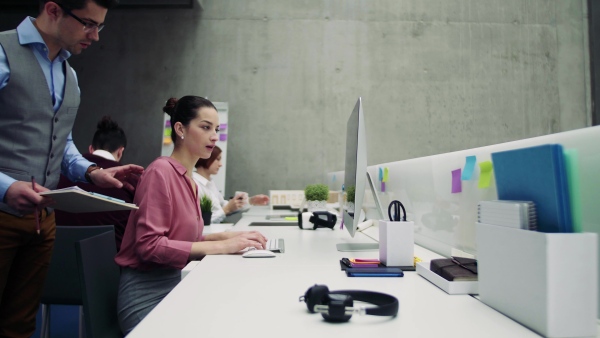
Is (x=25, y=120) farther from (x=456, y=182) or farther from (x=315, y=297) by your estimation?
(x=456, y=182)

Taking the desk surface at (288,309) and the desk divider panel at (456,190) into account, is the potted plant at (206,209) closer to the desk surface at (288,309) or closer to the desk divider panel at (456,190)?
the desk divider panel at (456,190)

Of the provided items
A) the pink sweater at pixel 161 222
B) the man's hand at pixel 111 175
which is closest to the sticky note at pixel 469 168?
the pink sweater at pixel 161 222

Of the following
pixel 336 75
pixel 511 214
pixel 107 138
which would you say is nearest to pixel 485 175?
pixel 511 214

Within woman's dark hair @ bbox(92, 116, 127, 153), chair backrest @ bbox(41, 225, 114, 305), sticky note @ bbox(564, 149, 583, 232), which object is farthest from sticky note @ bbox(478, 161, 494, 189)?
woman's dark hair @ bbox(92, 116, 127, 153)

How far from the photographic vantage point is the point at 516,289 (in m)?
0.66

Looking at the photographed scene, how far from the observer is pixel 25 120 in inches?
55.2

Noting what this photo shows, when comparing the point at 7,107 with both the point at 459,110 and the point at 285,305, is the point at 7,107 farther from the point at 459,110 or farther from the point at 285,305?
the point at 459,110

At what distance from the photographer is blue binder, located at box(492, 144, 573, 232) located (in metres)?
0.59

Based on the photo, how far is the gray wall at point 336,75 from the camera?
498 cm

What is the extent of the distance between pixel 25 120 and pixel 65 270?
685 millimetres

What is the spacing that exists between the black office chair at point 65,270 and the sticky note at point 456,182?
1.39 metres

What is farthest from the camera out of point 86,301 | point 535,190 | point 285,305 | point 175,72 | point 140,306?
point 175,72

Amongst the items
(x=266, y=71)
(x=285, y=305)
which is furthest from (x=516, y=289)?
(x=266, y=71)

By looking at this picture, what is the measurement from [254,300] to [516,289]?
49 cm
